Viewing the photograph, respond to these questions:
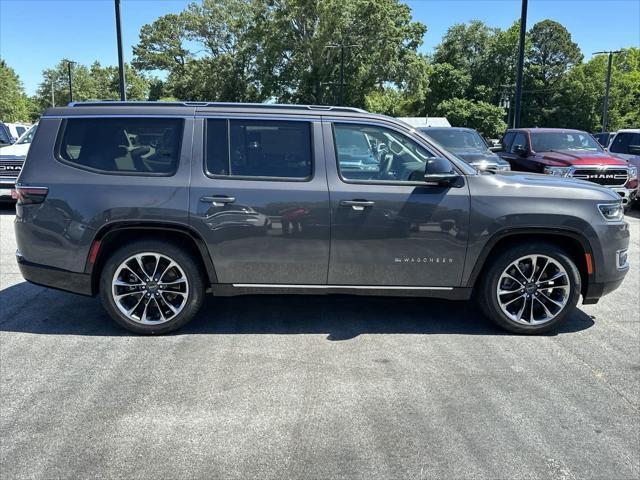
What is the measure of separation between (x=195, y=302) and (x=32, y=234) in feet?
4.90

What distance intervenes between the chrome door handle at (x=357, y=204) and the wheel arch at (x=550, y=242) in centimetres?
107

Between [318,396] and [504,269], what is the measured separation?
2072 mm

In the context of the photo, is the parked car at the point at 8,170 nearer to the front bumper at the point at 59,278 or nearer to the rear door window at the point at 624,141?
the front bumper at the point at 59,278

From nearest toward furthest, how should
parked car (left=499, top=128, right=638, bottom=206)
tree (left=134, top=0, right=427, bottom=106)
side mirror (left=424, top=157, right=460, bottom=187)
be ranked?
side mirror (left=424, top=157, right=460, bottom=187)
parked car (left=499, top=128, right=638, bottom=206)
tree (left=134, top=0, right=427, bottom=106)

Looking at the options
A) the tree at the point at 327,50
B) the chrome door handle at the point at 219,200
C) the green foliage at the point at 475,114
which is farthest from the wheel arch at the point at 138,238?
the green foliage at the point at 475,114

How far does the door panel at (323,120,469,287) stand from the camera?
4.66 m

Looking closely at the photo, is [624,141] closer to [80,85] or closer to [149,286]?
[149,286]

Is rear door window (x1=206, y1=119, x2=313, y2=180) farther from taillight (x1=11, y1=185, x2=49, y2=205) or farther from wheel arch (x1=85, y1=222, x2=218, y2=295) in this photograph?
taillight (x1=11, y1=185, x2=49, y2=205)

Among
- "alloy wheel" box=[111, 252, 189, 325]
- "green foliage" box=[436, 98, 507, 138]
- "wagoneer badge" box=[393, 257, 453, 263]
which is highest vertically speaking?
"green foliage" box=[436, 98, 507, 138]

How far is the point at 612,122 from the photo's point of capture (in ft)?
206

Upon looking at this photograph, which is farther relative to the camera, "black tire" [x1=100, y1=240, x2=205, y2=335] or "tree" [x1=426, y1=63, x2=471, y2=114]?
"tree" [x1=426, y1=63, x2=471, y2=114]

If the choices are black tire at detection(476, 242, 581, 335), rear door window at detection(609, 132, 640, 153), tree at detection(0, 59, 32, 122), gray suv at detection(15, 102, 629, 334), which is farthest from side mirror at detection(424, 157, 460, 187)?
tree at detection(0, 59, 32, 122)

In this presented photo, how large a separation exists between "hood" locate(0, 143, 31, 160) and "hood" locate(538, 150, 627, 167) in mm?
10976

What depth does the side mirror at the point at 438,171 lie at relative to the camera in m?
4.57
